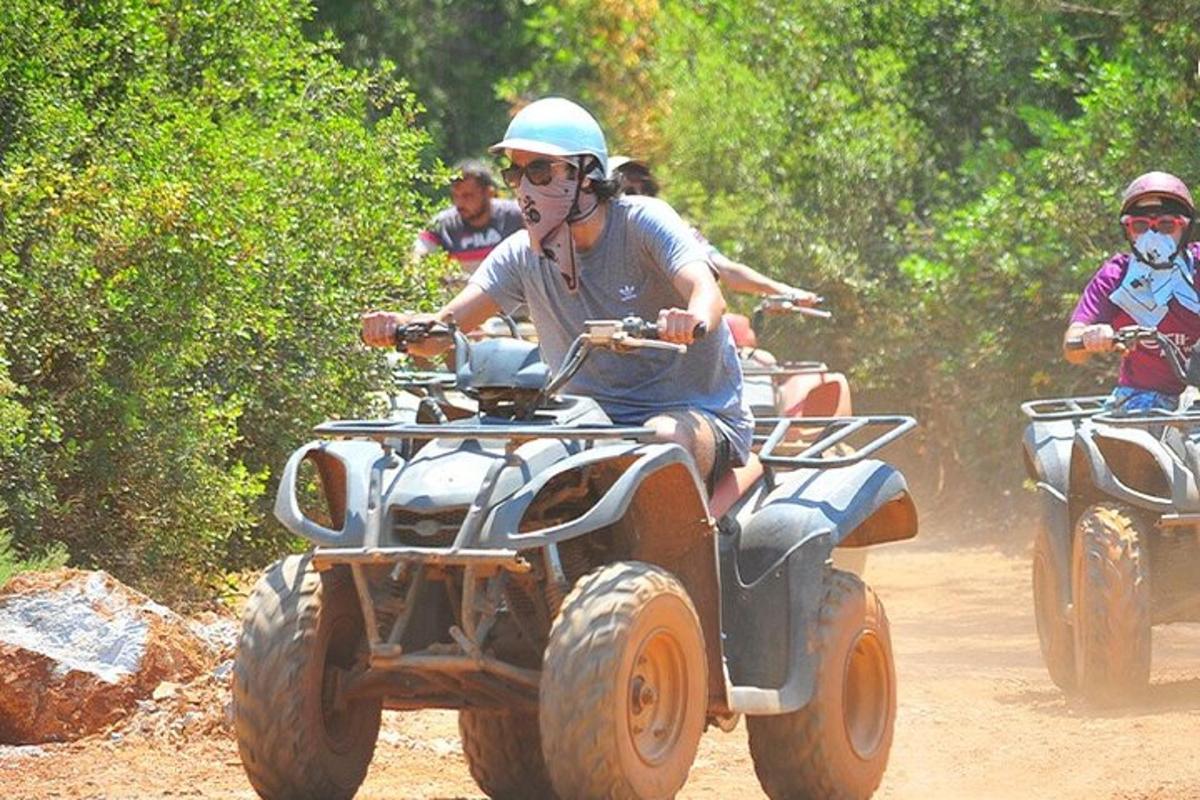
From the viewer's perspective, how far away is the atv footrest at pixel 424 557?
556 cm

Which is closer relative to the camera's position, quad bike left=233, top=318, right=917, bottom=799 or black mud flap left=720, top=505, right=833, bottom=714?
quad bike left=233, top=318, right=917, bottom=799

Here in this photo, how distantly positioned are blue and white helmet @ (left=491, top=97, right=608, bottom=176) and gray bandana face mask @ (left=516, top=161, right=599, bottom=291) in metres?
0.11

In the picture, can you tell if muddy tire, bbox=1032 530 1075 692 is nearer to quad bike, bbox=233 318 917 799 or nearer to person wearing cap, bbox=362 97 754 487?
quad bike, bbox=233 318 917 799

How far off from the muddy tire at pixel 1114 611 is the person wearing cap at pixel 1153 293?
785 millimetres

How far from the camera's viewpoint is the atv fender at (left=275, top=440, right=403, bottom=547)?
5.79 metres

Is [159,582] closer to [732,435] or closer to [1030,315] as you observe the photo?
[732,435]

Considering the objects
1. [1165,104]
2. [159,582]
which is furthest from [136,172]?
[1165,104]

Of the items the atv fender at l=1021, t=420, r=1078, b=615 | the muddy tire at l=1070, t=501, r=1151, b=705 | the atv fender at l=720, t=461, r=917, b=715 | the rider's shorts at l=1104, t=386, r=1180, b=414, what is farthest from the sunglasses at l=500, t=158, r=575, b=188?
the rider's shorts at l=1104, t=386, r=1180, b=414

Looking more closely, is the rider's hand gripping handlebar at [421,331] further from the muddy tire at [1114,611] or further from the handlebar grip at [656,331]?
the muddy tire at [1114,611]

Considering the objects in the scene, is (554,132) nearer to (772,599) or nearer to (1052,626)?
(772,599)

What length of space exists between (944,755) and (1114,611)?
Result: 1198 mm

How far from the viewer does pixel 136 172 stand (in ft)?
32.7

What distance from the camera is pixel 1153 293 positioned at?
9773 mm

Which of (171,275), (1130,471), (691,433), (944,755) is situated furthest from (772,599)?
(171,275)
